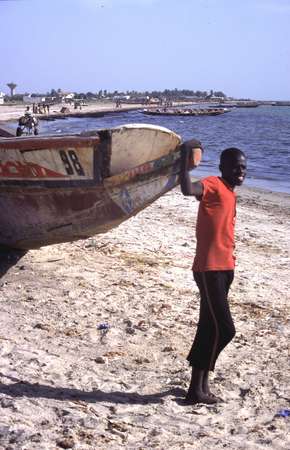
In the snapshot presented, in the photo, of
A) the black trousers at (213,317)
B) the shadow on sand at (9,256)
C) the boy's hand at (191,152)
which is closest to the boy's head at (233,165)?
the boy's hand at (191,152)

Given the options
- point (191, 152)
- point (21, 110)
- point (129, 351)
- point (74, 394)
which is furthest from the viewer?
point (21, 110)

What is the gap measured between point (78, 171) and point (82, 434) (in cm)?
303

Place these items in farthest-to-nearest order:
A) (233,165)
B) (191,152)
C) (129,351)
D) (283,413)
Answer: (129,351), (191,152), (283,413), (233,165)

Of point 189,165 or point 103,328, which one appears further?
point 103,328

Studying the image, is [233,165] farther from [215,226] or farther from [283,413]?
[283,413]

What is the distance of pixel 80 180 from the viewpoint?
616 cm

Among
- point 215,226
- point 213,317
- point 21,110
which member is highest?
point 215,226

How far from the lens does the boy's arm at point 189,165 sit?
3.87 metres

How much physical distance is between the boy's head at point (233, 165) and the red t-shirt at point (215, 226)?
52mm

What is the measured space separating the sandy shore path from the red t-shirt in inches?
38.8

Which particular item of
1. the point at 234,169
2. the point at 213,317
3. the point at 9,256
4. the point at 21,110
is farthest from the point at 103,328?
the point at 21,110

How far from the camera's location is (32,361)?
15.4 feet

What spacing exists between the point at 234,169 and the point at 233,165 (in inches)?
1.0

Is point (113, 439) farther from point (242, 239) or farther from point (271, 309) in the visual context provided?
point (242, 239)
